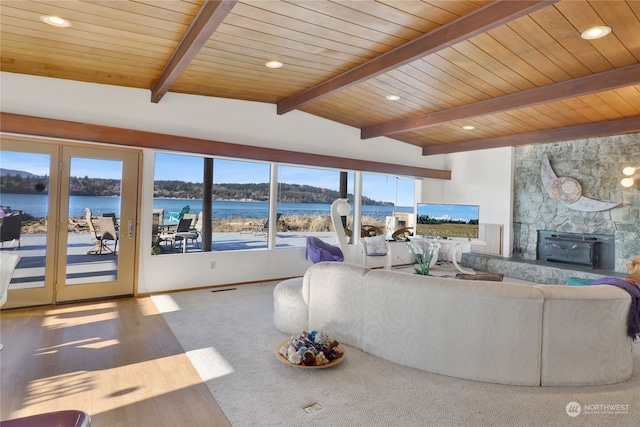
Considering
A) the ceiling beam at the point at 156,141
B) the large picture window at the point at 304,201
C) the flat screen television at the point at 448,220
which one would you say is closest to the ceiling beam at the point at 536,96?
the ceiling beam at the point at 156,141

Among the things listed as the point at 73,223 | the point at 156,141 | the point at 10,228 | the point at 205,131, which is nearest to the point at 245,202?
the point at 205,131

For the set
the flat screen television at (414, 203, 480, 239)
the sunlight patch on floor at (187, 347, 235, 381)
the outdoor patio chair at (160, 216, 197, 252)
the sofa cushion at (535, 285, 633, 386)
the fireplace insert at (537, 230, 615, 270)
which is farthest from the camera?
the flat screen television at (414, 203, 480, 239)

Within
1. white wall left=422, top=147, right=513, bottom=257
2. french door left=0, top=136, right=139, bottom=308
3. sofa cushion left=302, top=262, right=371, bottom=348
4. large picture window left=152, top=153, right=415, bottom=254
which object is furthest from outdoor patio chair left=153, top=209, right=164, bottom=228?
white wall left=422, top=147, right=513, bottom=257

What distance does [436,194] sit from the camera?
8461 millimetres

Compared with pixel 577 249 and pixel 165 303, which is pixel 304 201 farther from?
pixel 577 249

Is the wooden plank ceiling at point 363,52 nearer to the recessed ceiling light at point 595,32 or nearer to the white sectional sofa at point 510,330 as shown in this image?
the recessed ceiling light at point 595,32

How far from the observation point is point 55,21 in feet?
9.55

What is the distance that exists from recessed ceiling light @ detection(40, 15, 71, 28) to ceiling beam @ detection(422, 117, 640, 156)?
672 cm

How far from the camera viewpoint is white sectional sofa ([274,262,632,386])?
2.47 metres

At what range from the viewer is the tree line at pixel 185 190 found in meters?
4.10

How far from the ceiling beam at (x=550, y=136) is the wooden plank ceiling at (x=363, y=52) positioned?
0.03 meters

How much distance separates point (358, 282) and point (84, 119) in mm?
3916

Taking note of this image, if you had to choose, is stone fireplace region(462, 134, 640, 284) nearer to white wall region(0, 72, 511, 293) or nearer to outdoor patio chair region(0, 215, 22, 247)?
white wall region(0, 72, 511, 293)

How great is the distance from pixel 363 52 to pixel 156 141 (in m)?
2.97
